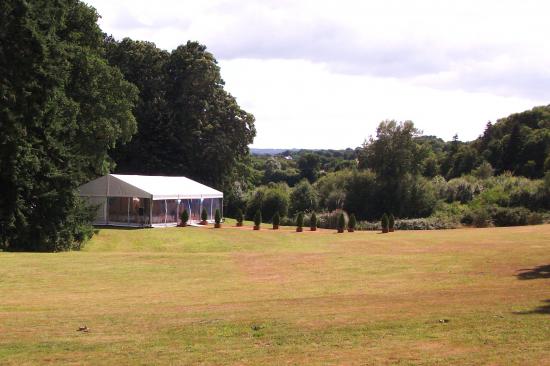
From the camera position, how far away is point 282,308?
14305 mm

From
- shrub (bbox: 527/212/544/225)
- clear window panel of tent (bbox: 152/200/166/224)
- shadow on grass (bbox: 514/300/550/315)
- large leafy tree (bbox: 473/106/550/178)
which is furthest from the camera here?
large leafy tree (bbox: 473/106/550/178)

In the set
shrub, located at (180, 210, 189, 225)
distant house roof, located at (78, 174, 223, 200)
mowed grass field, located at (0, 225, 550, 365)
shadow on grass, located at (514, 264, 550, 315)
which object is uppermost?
distant house roof, located at (78, 174, 223, 200)

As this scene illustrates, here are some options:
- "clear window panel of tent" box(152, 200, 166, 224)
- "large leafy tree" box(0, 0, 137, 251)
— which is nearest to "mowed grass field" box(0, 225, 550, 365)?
"large leafy tree" box(0, 0, 137, 251)

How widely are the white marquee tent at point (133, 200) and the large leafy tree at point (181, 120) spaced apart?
12959 millimetres

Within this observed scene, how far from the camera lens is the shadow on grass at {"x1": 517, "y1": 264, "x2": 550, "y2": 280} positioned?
19.3 meters

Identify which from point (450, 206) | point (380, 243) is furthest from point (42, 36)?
point (450, 206)

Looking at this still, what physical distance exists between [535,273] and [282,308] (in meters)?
10.1

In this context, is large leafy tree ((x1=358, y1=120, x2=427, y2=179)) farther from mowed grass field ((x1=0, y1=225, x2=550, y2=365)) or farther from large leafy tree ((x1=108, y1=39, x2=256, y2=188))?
mowed grass field ((x1=0, y1=225, x2=550, y2=365))

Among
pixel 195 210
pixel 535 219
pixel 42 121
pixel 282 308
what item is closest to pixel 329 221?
pixel 195 210

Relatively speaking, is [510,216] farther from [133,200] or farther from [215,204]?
[133,200]

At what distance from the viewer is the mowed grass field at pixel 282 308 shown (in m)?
9.85

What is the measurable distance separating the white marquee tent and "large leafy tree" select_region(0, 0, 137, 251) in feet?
26.9

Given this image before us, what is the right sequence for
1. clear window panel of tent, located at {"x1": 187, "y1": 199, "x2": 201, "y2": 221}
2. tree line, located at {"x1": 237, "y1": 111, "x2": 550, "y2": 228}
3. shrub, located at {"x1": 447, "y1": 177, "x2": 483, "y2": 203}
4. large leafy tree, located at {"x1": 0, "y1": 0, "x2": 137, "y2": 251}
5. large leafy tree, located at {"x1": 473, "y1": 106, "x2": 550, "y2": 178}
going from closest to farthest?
1. large leafy tree, located at {"x1": 0, "y1": 0, "x2": 137, "y2": 251}
2. clear window panel of tent, located at {"x1": 187, "y1": 199, "x2": 201, "y2": 221}
3. tree line, located at {"x1": 237, "y1": 111, "x2": 550, "y2": 228}
4. shrub, located at {"x1": 447, "y1": 177, "x2": 483, "y2": 203}
5. large leafy tree, located at {"x1": 473, "y1": 106, "x2": 550, "y2": 178}

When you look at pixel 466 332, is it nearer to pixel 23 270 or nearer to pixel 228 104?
pixel 23 270
